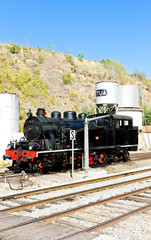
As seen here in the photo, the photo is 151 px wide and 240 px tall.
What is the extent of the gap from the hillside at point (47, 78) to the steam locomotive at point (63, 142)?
56.8 ft

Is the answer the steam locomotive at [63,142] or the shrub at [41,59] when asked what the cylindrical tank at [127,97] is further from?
the shrub at [41,59]

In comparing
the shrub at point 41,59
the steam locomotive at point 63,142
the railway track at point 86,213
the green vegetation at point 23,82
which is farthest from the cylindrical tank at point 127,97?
→ the railway track at point 86,213

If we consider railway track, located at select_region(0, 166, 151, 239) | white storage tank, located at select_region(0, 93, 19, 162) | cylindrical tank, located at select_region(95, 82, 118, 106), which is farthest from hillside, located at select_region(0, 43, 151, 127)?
railway track, located at select_region(0, 166, 151, 239)

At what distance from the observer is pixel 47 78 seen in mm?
46750

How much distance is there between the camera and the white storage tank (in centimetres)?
2006

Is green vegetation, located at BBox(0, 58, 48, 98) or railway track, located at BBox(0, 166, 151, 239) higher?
green vegetation, located at BBox(0, 58, 48, 98)

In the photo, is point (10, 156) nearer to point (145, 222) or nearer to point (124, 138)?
point (124, 138)

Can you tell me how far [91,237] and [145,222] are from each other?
1745 millimetres

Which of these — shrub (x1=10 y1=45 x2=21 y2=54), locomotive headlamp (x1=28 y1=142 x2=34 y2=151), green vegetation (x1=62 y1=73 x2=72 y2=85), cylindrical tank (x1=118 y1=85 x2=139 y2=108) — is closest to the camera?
locomotive headlamp (x1=28 y1=142 x2=34 y2=151)

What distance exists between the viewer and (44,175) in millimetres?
14227

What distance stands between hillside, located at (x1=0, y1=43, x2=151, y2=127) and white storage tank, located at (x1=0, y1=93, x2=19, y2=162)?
1241 cm

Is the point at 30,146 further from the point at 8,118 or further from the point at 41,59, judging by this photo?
the point at 41,59

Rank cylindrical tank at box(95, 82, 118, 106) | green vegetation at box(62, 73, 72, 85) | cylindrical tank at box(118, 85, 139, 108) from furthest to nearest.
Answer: green vegetation at box(62, 73, 72, 85)
cylindrical tank at box(118, 85, 139, 108)
cylindrical tank at box(95, 82, 118, 106)

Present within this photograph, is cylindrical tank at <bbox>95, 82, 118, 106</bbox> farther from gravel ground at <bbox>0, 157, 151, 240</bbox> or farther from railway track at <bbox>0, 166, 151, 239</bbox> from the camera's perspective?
railway track at <bbox>0, 166, 151, 239</bbox>
